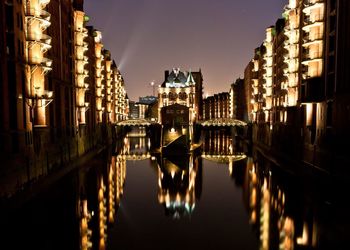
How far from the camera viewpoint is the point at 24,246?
59.2 ft

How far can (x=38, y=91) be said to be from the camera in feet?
96.6

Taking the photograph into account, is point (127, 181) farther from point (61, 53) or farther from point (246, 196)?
point (61, 53)

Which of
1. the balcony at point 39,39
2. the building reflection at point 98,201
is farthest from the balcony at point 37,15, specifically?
the building reflection at point 98,201

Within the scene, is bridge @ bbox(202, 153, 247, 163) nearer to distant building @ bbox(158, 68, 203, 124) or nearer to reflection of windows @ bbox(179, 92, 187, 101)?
distant building @ bbox(158, 68, 203, 124)

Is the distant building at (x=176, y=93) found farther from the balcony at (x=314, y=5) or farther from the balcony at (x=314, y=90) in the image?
the balcony at (x=314, y=5)

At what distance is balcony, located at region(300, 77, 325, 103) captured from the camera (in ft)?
116

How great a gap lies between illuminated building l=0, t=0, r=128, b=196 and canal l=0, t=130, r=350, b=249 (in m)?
3.15

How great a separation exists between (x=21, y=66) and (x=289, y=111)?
119 ft

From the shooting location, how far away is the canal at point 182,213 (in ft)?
64.0

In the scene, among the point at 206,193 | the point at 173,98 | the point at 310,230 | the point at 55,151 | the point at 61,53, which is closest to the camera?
the point at 310,230

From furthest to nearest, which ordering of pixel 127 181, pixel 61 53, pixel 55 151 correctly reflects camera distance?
pixel 61 53 < pixel 127 181 < pixel 55 151

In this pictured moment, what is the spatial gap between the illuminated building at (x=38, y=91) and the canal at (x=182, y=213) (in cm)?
315

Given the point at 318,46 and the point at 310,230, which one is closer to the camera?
the point at 310,230

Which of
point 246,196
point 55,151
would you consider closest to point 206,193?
point 246,196
